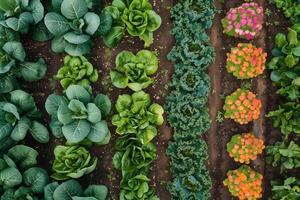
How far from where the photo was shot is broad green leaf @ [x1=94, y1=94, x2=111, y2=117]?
30.1ft

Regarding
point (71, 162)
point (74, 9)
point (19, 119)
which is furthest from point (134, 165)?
point (74, 9)

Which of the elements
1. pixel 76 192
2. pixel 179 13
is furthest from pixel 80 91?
pixel 179 13

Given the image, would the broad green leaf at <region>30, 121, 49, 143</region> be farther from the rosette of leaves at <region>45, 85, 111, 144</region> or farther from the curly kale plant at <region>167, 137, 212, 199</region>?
the curly kale plant at <region>167, 137, 212, 199</region>

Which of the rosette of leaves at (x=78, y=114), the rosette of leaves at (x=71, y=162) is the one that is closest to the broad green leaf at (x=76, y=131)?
the rosette of leaves at (x=78, y=114)

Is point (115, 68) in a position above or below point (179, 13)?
below

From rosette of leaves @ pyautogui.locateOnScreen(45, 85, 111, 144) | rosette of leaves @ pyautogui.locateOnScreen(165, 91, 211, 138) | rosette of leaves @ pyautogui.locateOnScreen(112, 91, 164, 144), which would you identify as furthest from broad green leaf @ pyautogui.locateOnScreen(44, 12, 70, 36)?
rosette of leaves @ pyautogui.locateOnScreen(165, 91, 211, 138)

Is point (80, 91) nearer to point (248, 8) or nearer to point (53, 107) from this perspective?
point (53, 107)

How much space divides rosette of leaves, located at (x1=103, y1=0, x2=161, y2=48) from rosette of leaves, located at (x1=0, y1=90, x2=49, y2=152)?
6.58 feet

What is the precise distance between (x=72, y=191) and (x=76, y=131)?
1.19 meters

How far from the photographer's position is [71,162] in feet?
29.8

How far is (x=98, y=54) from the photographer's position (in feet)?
32.4

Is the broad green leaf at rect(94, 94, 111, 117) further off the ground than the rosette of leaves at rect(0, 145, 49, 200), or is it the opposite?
the broad green leaf at rect(94, 94, 111, 117)

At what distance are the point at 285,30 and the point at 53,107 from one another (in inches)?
203

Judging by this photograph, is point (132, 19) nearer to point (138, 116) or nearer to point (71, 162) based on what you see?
point (138, 116)
